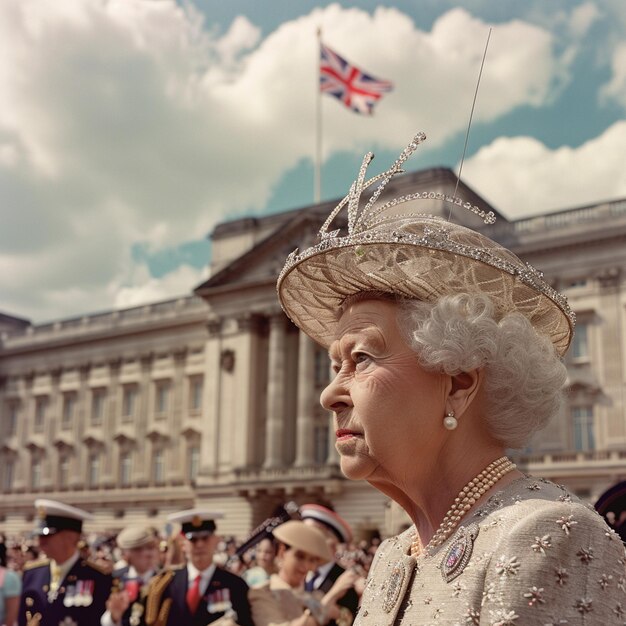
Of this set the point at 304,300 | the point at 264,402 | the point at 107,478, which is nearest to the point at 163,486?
the point at 107,478

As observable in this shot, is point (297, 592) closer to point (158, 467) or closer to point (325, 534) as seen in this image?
point (325, 534)

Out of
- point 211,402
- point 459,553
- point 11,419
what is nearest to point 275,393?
point 211,402

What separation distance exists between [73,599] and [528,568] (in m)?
5.78

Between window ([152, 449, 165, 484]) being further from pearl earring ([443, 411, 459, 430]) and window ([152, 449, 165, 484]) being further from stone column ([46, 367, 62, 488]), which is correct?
pearl earring ([443, 411, 459, 430])

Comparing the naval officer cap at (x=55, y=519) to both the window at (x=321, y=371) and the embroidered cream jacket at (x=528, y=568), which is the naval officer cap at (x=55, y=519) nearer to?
the embroidered cream jacket at (x=528, y=568)

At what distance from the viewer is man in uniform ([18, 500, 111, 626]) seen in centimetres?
700

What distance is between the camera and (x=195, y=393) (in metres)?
51.6

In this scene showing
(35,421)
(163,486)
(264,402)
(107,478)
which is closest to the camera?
(264,402)

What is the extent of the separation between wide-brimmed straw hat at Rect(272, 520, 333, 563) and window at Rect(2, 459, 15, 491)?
56.0m

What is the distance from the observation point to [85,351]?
57.3 m

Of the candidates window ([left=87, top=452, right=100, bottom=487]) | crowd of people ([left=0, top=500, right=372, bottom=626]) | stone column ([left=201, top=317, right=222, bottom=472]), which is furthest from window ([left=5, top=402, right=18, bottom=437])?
crowd of people ([left=0, top=500, right=372, bottom=626])

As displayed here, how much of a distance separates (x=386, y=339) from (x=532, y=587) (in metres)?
0.78

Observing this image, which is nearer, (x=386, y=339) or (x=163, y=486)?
(x=386, y=339)

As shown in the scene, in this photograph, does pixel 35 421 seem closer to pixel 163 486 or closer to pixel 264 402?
pixel 163 486
